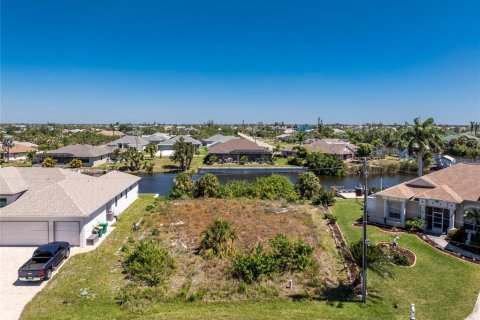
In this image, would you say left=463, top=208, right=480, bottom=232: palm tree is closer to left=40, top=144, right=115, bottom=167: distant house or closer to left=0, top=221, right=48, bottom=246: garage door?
left=0, top=221, right=48, bottom=246: garage door

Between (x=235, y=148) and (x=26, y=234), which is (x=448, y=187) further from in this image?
(x=235, y=148)

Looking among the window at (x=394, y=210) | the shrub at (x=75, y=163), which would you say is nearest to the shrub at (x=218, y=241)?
the window at (x=394, y=210)

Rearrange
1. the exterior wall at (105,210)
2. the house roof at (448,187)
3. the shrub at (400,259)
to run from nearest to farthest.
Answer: the shrub at (400,259), the exterior wall at (105,210), the house roof at (448,187)

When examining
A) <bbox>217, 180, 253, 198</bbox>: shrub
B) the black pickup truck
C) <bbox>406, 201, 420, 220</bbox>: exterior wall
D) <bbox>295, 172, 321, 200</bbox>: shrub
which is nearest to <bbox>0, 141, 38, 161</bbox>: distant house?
<bbox>217, 180, 253, 198</bbox>: shrub

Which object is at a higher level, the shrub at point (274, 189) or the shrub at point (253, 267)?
the shrub at point (274, 189)

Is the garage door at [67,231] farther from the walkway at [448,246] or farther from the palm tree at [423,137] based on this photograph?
the palm tree at [423,137]

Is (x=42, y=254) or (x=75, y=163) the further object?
(x=75, y=163)

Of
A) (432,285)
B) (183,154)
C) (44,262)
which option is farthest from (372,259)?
(183,154)
